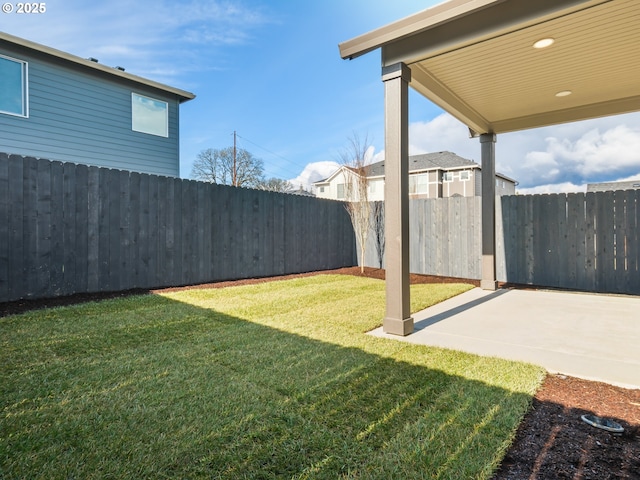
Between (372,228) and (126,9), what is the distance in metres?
7.58

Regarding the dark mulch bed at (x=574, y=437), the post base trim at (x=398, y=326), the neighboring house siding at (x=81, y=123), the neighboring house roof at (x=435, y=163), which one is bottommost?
the dark mulch bed at (x=574, y=437)

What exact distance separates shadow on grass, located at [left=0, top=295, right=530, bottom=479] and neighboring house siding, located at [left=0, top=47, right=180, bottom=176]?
630 centimetres

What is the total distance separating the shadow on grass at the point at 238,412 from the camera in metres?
1.57

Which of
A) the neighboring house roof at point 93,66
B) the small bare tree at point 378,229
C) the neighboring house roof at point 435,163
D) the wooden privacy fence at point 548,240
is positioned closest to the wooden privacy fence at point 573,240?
the wooden privacy fence at point 548,240

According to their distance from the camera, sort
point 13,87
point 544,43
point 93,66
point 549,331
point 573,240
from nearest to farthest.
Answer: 1. point 544,43
2. point 549,331
3. point 573,240
4. point 13,87
5. point 93,66

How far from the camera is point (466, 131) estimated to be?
6691mm

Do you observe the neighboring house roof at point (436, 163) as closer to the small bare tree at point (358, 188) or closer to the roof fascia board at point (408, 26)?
the small bare tree at point (358, 188)

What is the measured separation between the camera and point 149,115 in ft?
31.1

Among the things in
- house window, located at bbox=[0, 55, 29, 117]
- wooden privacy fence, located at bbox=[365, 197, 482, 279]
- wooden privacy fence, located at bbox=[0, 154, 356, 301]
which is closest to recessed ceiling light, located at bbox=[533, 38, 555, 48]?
wooden privacy fence, located at bbox=[365, 197, 482, 279]

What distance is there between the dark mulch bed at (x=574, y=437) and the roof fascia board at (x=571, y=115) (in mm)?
4911

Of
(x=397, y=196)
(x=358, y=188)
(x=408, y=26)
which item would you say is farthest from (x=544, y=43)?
(x=358, y=188)

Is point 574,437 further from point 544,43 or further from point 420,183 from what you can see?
point 420,183

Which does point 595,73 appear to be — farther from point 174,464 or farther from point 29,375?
point 29,375

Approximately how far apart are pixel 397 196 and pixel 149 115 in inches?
333
